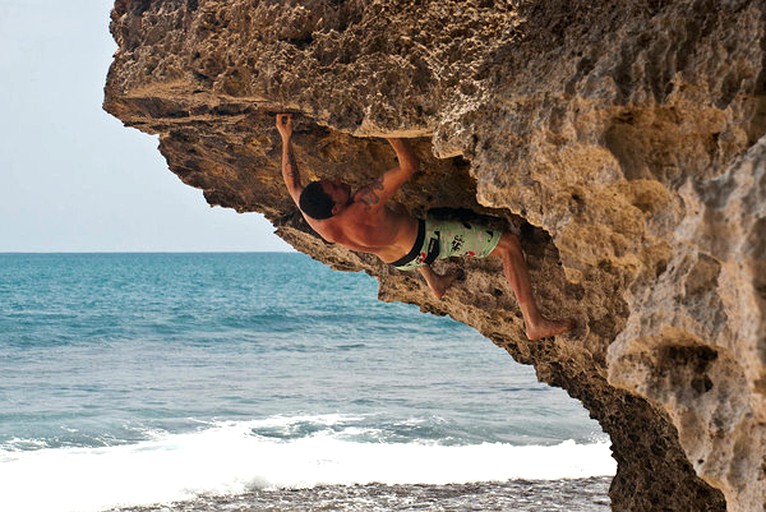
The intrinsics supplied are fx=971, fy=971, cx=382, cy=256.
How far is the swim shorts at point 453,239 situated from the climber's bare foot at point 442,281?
616 mm

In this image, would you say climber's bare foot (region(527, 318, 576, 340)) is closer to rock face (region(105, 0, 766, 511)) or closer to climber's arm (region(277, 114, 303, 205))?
rock face (region(105, 0, 766, 511))

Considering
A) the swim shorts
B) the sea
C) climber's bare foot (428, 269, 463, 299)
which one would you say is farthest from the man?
the sea

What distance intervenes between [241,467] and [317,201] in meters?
5.77

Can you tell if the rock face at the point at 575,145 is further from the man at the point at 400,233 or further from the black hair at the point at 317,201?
the black hair at the point at 317,201

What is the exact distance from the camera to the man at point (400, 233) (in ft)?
14.0

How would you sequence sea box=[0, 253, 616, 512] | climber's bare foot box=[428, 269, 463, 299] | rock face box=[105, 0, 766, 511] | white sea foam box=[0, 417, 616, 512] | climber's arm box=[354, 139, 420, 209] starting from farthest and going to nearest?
white sea foam box=[0, 417, 616, 512]
sea box=[0, 253, 616, 512]
climber's bare foot box=[428, 269, 463, 299]
climber's arm box=[354, 139, 420, 209]
rock face box=[105, 0, 766, 511]

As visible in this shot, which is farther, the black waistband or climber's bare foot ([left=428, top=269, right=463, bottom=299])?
climber's bare foot ([left=428, top=269, right=463, bottom=299])

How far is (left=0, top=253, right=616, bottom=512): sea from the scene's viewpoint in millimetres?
8664

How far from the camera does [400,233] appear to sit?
14.3ft

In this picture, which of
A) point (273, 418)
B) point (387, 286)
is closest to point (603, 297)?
point (387, 286)

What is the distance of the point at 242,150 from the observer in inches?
214

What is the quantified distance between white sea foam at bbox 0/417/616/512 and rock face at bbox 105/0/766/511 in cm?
409

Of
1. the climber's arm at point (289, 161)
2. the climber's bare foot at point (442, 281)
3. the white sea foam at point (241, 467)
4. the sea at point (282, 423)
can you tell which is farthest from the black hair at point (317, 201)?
the white sea foam at point (241, 467)

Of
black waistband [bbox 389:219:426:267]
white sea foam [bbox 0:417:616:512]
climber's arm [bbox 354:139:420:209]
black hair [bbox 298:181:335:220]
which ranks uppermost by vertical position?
climber's arm [bbox 354:139:420:209]
